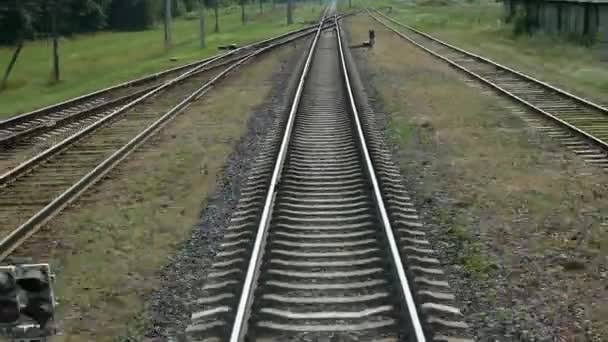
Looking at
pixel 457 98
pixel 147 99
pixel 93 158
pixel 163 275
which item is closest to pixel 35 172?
pixel 93 158

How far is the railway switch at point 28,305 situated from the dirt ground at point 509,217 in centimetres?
345

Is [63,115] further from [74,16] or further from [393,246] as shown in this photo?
[74,16]

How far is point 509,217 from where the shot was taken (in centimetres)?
948

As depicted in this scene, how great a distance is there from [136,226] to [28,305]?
195 inches

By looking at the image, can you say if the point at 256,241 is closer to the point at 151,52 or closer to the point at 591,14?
the point at 591,14

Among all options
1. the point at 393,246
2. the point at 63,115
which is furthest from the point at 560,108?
the point at 63,115

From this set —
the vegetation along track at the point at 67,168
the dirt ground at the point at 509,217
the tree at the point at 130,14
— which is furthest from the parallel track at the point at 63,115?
the tree at the point at 130,14

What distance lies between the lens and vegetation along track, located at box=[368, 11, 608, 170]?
13250 mm

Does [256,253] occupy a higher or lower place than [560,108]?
lower

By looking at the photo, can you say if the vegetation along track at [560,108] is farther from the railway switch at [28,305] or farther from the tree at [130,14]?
the tree at [130,14]

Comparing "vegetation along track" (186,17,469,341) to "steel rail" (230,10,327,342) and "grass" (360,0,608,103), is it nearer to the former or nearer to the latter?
"steel rail" (230,10,327,342)

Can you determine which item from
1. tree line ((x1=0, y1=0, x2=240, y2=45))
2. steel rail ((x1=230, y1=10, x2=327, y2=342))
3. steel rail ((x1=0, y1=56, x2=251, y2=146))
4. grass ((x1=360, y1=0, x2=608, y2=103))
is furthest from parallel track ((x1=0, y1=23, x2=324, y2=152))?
tree line ((x1=0, y1=0, x2=240, y2=45))

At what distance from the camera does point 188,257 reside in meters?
8.20

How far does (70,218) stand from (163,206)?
1245 mm
